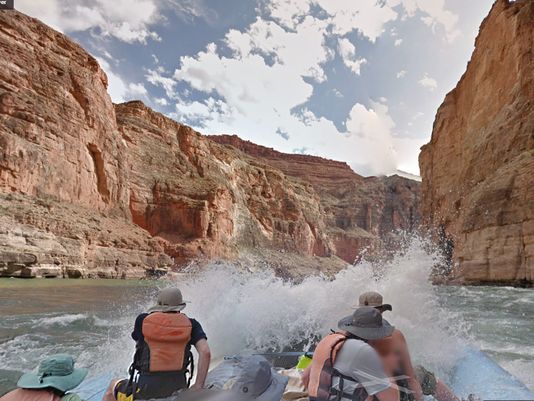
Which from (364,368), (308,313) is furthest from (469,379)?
(308,313)

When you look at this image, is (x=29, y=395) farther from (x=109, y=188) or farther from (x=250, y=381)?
(x=109, y=188)

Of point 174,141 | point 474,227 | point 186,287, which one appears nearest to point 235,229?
point 174,141

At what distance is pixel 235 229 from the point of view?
61250 mm

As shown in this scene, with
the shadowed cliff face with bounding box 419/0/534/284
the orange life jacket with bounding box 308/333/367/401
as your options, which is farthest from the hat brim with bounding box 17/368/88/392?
the shadowed cliff face with bounding box 419/0/534/284

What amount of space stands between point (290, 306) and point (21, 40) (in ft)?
135

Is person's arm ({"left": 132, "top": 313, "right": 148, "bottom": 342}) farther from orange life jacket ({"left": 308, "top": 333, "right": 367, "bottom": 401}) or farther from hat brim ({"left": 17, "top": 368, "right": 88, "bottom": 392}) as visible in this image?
orange life jacket ({"left": 308, "top": 333, "right": 367, "bottom": 401})

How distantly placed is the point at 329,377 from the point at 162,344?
1363 millimetres

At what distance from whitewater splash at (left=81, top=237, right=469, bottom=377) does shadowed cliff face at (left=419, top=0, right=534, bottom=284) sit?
49.9ft

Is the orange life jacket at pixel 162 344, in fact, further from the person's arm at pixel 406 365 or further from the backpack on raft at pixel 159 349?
the person's arm at pixel 406 365

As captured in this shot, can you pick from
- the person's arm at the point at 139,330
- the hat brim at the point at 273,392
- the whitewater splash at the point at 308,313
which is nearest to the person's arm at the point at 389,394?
the hat brim at the point at 273,392

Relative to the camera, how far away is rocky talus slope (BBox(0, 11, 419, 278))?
1168 inches

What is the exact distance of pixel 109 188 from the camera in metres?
42.9

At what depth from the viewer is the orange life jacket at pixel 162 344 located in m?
2.87

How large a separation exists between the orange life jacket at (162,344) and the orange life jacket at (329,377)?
44.3 inches
